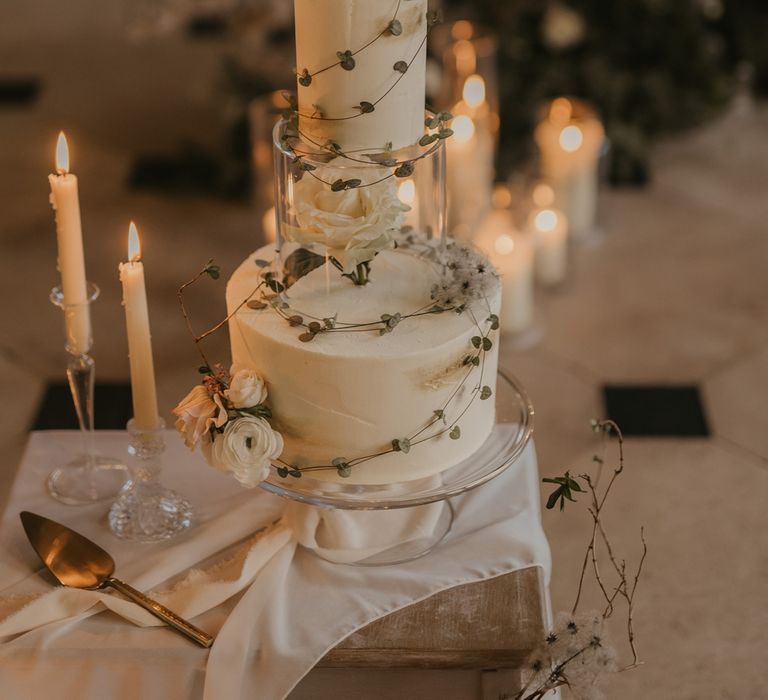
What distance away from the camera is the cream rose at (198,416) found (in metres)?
1.19

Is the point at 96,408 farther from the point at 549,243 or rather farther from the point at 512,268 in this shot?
the point at 549,243

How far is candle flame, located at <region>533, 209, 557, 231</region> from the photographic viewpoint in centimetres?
266

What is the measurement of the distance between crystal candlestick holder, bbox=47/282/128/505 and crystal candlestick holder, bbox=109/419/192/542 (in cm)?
5

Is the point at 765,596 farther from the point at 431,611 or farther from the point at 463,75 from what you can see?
the point at 463,75

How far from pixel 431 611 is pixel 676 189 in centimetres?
221

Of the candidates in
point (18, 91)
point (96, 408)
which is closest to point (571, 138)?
point (96, 408)

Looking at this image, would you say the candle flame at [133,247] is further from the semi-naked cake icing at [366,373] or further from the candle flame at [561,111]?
the candle flame at [561,111]

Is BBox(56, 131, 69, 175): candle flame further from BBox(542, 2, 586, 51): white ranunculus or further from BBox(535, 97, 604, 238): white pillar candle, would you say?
BBox(542, 2, 586, 51): white ranunculus

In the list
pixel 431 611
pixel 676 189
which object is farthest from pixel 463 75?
pixel 431 611

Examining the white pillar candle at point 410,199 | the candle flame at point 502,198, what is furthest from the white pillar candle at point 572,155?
the white pillar candle at point 410,199

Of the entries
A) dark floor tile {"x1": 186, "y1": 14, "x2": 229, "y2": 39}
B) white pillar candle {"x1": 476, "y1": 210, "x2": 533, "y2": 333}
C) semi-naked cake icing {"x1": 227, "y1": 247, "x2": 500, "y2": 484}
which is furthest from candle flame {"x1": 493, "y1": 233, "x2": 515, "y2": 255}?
dark floor tile {"x1": 186, "y1": 14, "x2": 229, "y2": 39}

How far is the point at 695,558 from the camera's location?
191 cm

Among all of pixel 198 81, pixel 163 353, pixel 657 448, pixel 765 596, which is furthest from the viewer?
pixel 198 81

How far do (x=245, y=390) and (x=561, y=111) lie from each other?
76.3 inches
